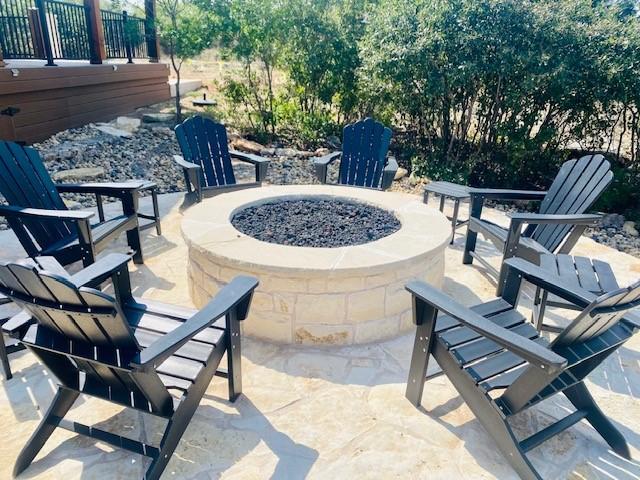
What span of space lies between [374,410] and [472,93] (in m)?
4.60

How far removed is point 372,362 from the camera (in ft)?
7.59

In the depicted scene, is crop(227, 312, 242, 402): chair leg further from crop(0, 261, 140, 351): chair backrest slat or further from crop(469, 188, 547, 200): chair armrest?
crop(469, 188, 547, 200): chair armrest

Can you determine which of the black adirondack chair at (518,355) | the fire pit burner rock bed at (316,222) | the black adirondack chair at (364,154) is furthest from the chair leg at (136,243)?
Answer: the black adirondack chair at (518,355)

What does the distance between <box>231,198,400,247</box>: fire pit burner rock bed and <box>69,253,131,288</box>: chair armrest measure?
1.03 meters

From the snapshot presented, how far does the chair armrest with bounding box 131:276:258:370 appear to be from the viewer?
1.37 metres

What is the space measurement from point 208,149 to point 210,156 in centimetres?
7

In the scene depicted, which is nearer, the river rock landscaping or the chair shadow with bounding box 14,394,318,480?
the chair shadow with bounding box 14,394,318,480

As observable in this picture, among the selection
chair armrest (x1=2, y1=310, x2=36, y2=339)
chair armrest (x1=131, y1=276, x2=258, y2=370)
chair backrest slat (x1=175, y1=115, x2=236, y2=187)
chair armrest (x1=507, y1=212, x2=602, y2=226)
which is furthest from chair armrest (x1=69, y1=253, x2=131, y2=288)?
chair backrest slat (x1=175, y1=115, x2=236, y2=187)

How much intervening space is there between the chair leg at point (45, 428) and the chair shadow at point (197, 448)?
4 centimetres

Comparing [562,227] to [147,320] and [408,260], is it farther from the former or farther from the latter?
[147,320]

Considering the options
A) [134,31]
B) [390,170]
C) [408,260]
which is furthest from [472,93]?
[134,31]

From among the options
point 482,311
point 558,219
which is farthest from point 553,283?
point 558,219

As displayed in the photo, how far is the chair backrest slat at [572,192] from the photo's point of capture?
9.40 ft

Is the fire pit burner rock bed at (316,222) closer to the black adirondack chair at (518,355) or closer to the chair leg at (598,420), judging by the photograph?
the black adirondack chair at (518,355)
